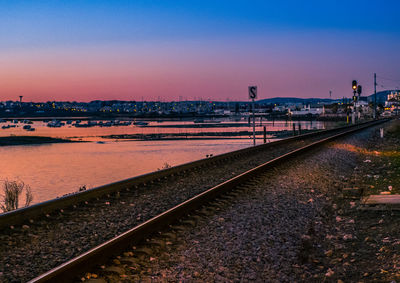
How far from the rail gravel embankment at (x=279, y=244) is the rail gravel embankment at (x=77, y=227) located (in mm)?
1203

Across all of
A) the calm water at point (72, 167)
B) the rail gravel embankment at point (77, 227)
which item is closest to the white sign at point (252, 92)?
the calm water at point (72, 167)

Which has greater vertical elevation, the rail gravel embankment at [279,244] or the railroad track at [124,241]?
the railroad track at [124,241]

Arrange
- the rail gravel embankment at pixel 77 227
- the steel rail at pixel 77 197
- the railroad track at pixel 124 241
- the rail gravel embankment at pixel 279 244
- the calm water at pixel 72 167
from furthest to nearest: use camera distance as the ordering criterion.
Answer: the calm water at pixel 72 167, the steel rail at pixel 77 197, the rail gravel embankment at pixel 77 227, the rail gravel embankment at pixel 279 244, the railroad track at pixel 124 241

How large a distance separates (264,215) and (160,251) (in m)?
3.46

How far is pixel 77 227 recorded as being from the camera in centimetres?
917

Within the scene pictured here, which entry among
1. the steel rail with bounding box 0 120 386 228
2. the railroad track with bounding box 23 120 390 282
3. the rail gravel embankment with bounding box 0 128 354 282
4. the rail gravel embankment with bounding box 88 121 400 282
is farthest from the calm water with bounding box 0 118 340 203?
the rail gravel embankment with bounding box 88 121 400 282

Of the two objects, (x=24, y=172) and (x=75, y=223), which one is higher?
(x=75, y=223)

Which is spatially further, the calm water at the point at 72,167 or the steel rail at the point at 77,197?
the calm water at the point at 72,167

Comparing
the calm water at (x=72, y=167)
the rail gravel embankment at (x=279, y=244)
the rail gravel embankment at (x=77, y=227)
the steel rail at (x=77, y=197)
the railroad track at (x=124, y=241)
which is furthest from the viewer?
the calm water at (x=72, y=167)

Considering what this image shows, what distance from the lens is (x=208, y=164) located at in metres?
20.1

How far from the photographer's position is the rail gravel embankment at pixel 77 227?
705 cm

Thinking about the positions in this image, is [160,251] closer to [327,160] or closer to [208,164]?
[208,164]

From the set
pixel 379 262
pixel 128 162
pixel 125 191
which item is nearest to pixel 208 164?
pixel 125 191

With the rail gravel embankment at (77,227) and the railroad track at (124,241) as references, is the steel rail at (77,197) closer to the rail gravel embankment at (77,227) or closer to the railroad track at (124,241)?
the rail gravel embankment at (77,227)
